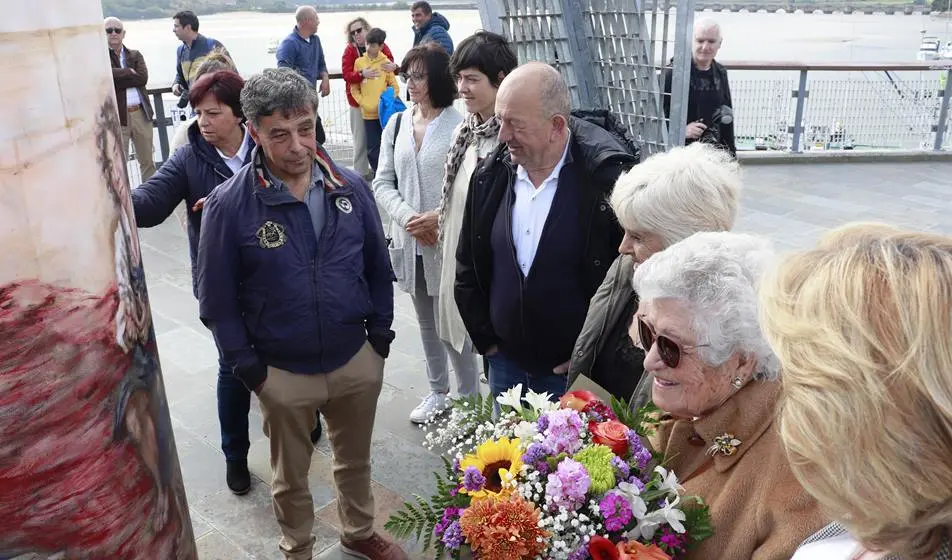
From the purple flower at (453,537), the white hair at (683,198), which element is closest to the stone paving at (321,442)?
the white hair at (683,198)

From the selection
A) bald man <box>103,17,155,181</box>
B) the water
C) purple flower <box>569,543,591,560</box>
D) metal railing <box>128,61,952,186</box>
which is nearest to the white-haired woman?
purple flower <box>569,543,591,560</box>

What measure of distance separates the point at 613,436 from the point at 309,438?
1.80 m

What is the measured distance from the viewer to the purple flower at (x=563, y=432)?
72.3 inches

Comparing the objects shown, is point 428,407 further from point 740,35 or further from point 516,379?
point 740,35

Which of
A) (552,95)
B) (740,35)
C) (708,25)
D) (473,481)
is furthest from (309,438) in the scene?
(740,35)

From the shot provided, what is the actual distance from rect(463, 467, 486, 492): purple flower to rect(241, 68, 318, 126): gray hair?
5.63 ft

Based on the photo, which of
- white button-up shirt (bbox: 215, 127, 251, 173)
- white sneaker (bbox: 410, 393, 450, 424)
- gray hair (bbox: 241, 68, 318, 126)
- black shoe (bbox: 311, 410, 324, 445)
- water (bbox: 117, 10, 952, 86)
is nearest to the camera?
gray hair (bbox: 241, 68, 318, 126)

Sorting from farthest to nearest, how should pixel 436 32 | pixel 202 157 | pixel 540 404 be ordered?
pixel 436 32
pixel 202 157
pixel 540 404

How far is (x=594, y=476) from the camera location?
1723 mm

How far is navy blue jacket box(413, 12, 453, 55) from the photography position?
9.50 meters

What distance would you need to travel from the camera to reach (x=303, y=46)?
1004 cm

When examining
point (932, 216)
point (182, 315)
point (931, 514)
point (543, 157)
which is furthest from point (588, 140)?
point (932, 216)

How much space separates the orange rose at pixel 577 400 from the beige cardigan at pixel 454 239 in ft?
5.07

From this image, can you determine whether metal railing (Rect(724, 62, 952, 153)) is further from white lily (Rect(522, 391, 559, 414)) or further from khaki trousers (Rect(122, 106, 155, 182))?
white lily (Rect(522, 391, 559, 414))
